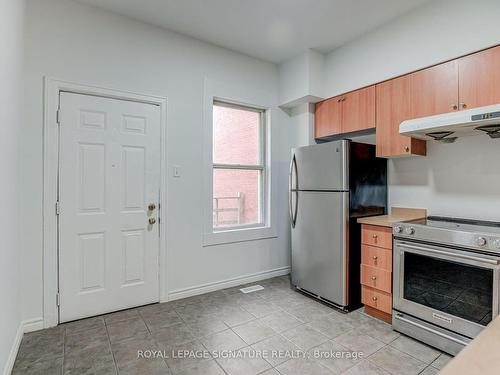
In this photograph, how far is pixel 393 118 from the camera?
2.72 meters

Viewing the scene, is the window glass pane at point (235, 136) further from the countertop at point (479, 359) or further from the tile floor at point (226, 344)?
the countertop at point (479, 359)

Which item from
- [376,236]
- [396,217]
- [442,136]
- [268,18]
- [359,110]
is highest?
[268,18]

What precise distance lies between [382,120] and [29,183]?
3212 millimetres

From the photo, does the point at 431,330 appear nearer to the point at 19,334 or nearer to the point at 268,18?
the point at 268,18

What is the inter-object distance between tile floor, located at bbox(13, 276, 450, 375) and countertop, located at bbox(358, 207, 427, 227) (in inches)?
34.4

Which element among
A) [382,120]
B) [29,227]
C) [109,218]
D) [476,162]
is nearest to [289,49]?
[382,120]

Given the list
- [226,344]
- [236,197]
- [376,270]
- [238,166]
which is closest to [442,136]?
[376,270]

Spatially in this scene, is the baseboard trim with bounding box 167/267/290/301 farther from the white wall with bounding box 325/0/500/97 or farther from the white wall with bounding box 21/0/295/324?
the white wall with bounding box 325/0/500/97

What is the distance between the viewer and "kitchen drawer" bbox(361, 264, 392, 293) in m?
2.41

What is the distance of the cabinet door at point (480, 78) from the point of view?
2.11 meters

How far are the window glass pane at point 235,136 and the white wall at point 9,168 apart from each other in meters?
1.82

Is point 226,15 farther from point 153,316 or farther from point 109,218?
point 153,316

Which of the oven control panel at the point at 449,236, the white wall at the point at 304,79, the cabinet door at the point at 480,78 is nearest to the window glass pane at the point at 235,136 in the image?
the white wall at the point at 304,79

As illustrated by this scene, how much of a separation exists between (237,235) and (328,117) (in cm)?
179
